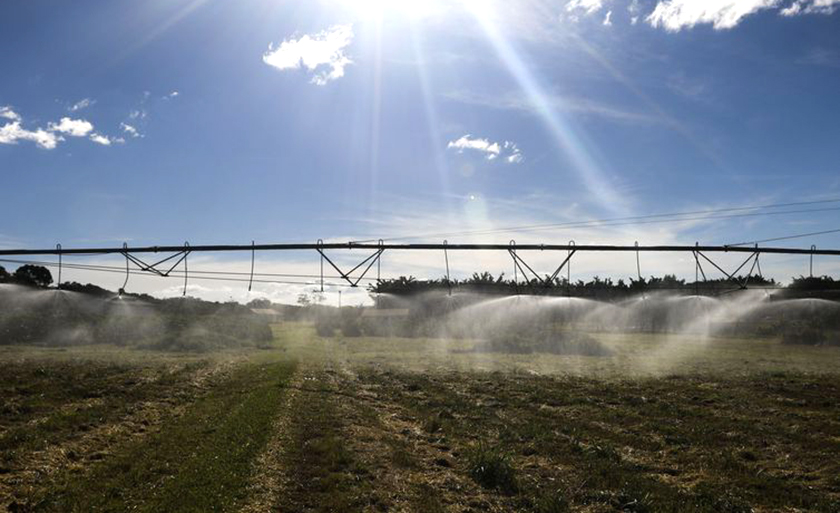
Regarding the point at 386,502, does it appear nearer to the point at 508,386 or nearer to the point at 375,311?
the point at 508,386

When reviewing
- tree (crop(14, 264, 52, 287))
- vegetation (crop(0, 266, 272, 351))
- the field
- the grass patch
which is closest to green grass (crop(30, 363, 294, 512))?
the field

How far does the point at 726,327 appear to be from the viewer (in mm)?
78938

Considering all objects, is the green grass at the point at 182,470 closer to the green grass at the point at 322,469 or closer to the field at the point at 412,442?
the field at the point at 412,442

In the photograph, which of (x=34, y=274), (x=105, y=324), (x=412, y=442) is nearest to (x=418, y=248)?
(x=412, y=442)

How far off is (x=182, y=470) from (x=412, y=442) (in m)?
7.03

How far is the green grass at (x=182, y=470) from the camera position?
10836mm

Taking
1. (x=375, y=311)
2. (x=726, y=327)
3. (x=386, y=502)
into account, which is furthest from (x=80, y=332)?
(x=726, y=327)

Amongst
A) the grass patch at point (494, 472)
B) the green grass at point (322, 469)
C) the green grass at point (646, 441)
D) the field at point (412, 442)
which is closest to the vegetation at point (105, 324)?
the field at point (412, 442)

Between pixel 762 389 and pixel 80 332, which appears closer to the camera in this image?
pixel 762 389

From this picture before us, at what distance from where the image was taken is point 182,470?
42.4 feet

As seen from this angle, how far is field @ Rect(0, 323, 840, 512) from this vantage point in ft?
37.9

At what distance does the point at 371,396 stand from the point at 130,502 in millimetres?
17215

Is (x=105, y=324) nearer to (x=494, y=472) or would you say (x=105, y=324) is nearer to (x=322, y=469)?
(x=322, y=469)

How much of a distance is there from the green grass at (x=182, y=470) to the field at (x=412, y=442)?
0.20ft
